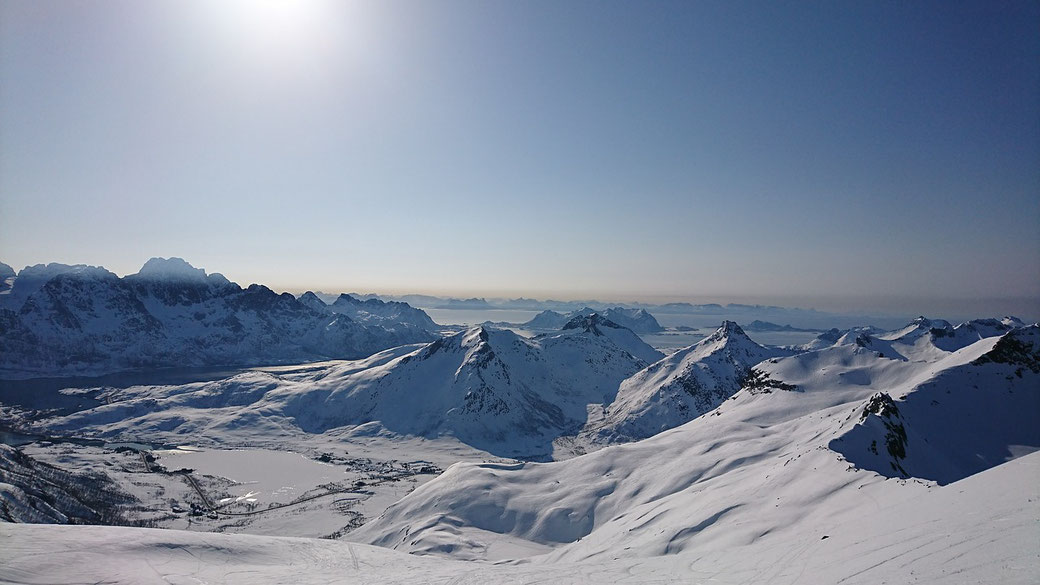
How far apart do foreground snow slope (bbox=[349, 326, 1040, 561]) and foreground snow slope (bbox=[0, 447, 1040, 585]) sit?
4213mm

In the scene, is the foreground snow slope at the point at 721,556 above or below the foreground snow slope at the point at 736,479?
above

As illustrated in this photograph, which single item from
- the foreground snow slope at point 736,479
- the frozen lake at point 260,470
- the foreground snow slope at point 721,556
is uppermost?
the foreground snow slope at point 721,556

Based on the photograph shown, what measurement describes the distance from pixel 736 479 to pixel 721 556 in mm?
30086

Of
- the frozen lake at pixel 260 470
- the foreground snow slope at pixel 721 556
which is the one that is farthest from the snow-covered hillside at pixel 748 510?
the frozen lake at pixel 260 470

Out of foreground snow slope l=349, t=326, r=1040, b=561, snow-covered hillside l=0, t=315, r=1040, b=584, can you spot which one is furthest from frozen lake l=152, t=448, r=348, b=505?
snow-covered hillside l=0, t=315, r=1040, b=584

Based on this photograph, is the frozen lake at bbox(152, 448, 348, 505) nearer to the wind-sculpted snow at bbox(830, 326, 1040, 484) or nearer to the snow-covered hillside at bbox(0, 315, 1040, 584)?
the snow-covered hillside at bbox(0, 315, 1040, 584)

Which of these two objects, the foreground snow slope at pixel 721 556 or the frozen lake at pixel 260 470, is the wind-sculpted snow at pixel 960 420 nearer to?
the foreground snow slope at pixel 721 556

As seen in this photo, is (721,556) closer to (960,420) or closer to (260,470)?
(960,420)

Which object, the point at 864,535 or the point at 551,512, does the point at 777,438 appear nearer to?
the point at 551,512

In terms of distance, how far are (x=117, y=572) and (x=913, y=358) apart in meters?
218

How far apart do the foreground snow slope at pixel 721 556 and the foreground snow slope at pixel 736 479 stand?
421 centimetres

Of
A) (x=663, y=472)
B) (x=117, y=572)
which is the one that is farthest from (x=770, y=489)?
(x=117, y=572)

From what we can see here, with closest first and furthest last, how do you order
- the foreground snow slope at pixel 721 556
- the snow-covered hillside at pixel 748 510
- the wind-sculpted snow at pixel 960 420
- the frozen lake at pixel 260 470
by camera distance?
the foreground snow slope at pixel 721 556
the snow-covered hillside at pixel 748 510
the wind-sculpted snow at pixel 960 420
the frozen lake at pixel 260 470

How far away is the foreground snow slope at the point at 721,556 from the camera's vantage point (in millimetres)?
20859
